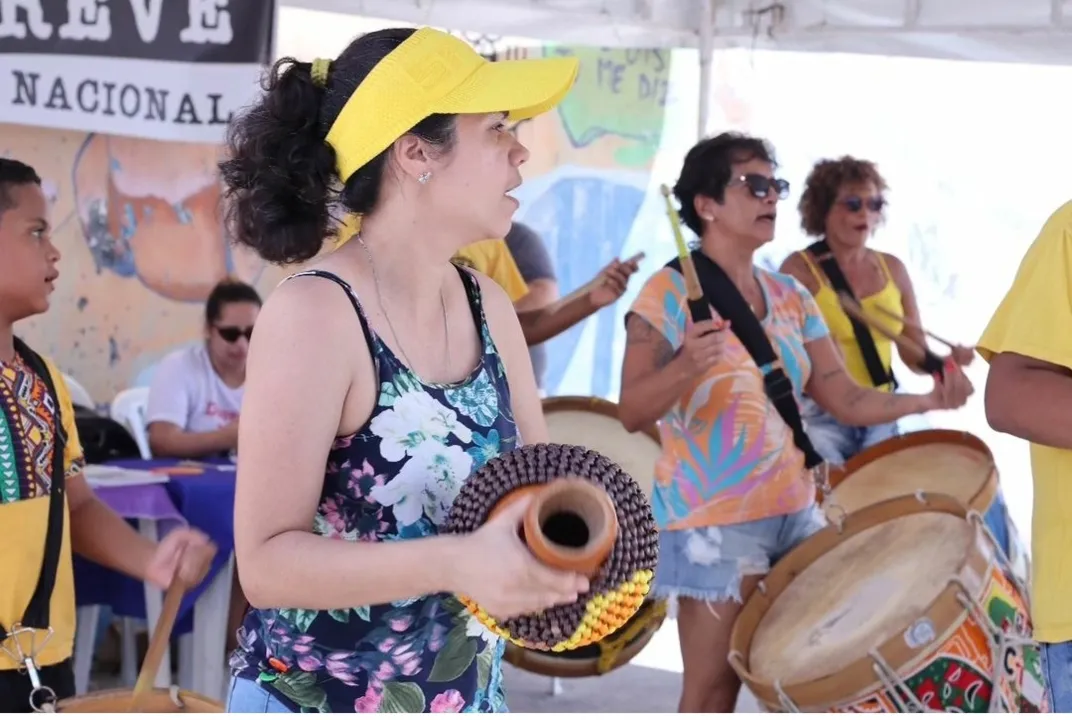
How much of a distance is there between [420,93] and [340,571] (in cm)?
54

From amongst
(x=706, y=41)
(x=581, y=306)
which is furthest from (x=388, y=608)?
(x=706, y=41)

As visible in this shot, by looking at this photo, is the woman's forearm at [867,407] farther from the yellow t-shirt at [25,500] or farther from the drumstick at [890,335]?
the yellow t-shirt at [25,500]

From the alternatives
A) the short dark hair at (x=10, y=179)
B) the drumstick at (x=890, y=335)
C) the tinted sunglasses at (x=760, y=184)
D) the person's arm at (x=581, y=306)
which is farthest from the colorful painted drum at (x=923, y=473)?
the short dark hair at (x=10, y=179)

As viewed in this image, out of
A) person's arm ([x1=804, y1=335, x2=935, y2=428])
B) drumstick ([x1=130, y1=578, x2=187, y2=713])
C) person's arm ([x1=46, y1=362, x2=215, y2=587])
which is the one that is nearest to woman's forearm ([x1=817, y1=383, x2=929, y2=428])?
person's arm ([x1=804, y1=335, x2=935, y2=428])

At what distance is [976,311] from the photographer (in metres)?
7.77

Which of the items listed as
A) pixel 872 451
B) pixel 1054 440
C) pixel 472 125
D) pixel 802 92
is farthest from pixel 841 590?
pixel 802 92

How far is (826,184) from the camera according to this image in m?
5.11

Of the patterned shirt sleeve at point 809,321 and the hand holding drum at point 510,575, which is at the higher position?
the hand holding drum at point 510,575

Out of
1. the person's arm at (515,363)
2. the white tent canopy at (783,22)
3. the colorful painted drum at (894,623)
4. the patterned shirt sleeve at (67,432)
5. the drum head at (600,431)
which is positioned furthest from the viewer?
the white tent canopy at (783,22)

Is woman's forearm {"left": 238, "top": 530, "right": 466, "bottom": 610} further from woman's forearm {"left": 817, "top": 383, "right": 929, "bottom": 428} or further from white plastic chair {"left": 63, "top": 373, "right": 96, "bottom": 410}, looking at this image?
white plastic chair {"left": 63, "top": 373, "right": 96, "bottom": 410}

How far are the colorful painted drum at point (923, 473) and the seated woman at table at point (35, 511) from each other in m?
1.75

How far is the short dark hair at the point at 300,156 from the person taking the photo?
1575 mm

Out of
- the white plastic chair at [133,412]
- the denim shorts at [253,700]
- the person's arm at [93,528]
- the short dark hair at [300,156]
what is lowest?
the white plastic chair at [133,412]

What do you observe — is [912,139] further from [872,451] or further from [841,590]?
[841,590]
